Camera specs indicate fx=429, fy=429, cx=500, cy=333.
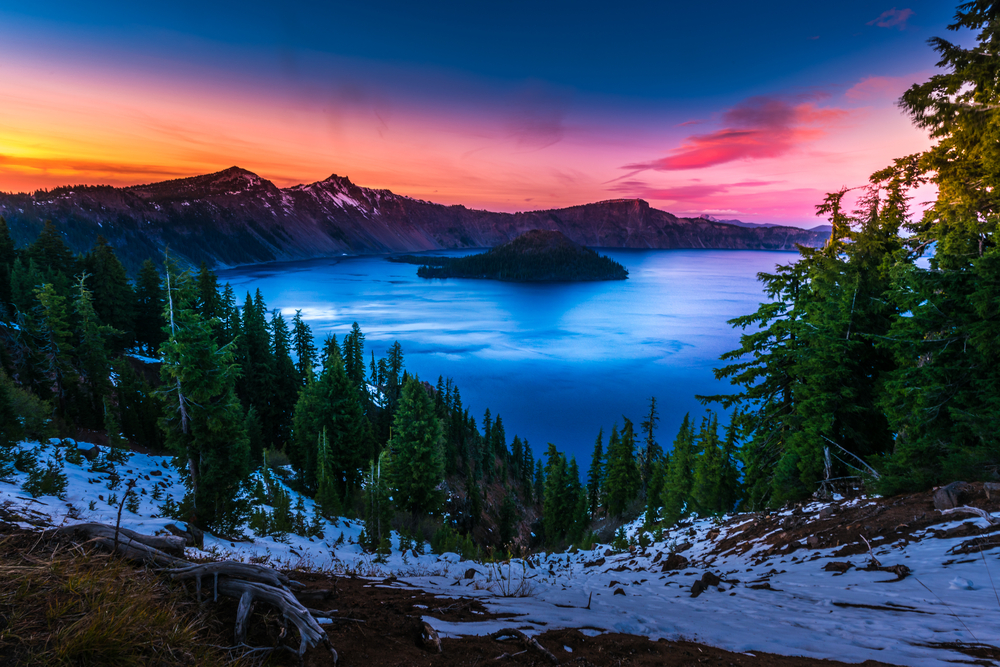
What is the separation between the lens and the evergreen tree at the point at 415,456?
23.9 m

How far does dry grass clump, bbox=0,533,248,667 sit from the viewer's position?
7.14 ft

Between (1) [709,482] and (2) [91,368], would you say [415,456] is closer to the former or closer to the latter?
(1) [709,482]

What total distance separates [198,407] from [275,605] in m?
Answer: 13.0

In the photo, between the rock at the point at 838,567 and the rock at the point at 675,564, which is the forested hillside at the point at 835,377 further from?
the rock at the point at 675,564

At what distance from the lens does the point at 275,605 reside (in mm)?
3244

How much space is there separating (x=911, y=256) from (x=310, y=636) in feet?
56.0

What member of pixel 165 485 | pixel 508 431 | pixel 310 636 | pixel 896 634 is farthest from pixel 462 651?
pixel 508 431

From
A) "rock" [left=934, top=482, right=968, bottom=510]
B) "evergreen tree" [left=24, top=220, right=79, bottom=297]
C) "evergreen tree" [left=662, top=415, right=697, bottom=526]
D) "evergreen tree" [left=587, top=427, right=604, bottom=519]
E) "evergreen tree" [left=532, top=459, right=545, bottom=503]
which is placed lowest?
"evergreen tree" [left=532, top=459, right=545, bottom=503]

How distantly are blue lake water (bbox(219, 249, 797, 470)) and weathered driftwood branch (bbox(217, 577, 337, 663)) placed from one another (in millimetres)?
63887

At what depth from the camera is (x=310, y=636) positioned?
9.93 feet

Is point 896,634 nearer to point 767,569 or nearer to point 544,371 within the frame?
point 767,569

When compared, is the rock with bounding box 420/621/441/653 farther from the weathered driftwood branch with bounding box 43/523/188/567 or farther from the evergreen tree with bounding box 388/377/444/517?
the evergreen tree with bounding box 388/377/444/517

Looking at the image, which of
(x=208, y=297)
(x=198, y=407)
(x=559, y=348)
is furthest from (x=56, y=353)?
(x=559, y=348)

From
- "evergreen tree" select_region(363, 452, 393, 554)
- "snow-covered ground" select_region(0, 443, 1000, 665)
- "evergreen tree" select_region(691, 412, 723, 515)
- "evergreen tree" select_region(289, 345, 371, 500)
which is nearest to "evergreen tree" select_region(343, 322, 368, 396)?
"evergreen tree" select_region(289, 345, 371, 500)
